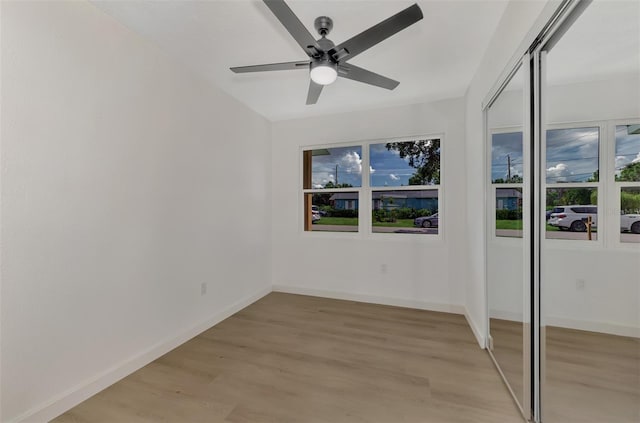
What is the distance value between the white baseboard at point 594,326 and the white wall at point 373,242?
6.17ft

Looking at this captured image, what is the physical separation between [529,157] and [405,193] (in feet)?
6.87

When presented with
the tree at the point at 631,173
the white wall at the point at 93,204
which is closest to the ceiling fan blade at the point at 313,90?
the white wall at the point at 93,204

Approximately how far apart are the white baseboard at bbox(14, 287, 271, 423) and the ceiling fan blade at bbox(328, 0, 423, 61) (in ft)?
8.70

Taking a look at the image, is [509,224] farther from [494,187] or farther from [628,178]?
[628,178]

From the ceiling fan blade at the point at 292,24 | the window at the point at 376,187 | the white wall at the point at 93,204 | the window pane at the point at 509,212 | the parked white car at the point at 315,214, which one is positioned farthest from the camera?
the parked white car at the point at 315,214

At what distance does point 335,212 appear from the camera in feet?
13.1

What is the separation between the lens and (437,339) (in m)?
2.62

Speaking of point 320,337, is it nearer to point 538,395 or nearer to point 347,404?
point 347,404

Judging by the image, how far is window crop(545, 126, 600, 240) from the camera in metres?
1.16

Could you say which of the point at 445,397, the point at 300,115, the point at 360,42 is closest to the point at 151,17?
the point at 360,42

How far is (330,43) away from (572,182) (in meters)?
1.49

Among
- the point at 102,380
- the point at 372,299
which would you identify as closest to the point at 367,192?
the point at 372,299

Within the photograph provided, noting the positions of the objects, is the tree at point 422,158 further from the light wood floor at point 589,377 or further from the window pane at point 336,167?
the light wood floor at point 589,377

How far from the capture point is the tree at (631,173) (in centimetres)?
96
